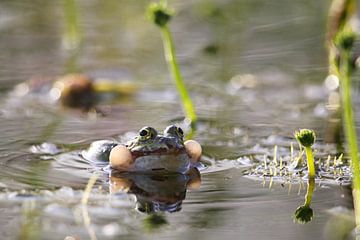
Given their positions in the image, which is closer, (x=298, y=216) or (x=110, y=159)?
(x=298, y=216)

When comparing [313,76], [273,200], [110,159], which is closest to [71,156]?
[110,159]

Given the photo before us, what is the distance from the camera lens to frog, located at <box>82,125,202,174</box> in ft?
12.3

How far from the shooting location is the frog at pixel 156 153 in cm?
374

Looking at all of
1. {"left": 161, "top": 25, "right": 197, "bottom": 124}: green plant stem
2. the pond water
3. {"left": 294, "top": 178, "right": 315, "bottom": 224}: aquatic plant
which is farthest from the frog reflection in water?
{"left": 161, "top": 25, "right": 197, "bottom": 124}: green plant stem

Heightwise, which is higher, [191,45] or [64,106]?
[191,45]

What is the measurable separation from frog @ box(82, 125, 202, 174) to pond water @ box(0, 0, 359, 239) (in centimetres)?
7

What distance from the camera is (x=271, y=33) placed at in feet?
21.0

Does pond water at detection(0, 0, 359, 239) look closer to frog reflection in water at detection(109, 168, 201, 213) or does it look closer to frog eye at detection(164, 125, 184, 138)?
frog reflection in water at detection(109, 168, 201, 213)

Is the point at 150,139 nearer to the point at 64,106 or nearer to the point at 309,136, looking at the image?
the point at 309,136

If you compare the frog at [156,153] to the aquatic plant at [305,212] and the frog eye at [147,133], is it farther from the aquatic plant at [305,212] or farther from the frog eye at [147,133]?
the aquatic plant at [305,212]

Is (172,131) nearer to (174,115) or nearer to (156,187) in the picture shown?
(156,187)

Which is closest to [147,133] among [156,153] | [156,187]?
[156,153]

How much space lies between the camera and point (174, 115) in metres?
4.77

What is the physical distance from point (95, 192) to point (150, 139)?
408 mm
